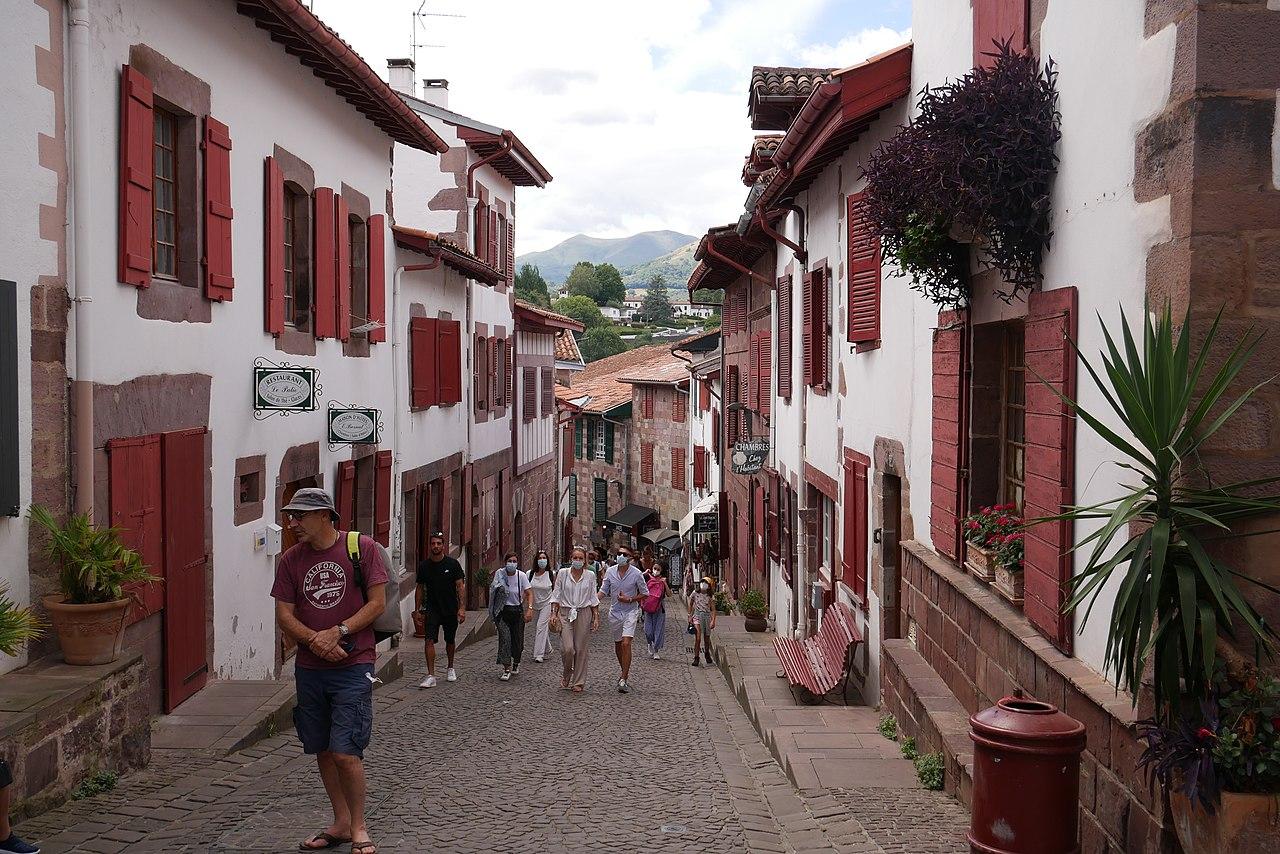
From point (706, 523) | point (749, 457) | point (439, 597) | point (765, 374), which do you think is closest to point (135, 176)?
point (439, 597)

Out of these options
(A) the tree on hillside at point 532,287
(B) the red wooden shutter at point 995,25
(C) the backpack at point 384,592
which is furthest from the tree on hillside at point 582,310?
(C) the backpack at point 384,592

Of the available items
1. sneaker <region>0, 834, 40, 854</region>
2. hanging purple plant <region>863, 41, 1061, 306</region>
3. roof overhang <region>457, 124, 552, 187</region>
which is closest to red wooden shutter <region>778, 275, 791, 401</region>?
roof overhang <region>457, 124, 552, 187</region>

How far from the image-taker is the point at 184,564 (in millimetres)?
9555

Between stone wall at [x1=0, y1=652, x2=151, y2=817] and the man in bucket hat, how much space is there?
1.31 meters

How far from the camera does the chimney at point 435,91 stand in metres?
25.1

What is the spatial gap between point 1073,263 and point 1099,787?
233 centimetres

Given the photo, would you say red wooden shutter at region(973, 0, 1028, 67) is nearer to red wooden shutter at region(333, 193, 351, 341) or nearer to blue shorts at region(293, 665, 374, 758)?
blue shorts at region(293, 665, 374, 758)

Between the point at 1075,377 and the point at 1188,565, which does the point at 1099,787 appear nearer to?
the point at 1188,565

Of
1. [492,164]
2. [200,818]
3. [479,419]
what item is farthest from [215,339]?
[492,164]

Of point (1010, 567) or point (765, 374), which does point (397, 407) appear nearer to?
point (765, 374)

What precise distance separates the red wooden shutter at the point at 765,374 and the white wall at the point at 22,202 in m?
13.3

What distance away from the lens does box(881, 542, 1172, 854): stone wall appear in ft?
16.6

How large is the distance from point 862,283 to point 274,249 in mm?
5236

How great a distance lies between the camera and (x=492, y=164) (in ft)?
82.3
